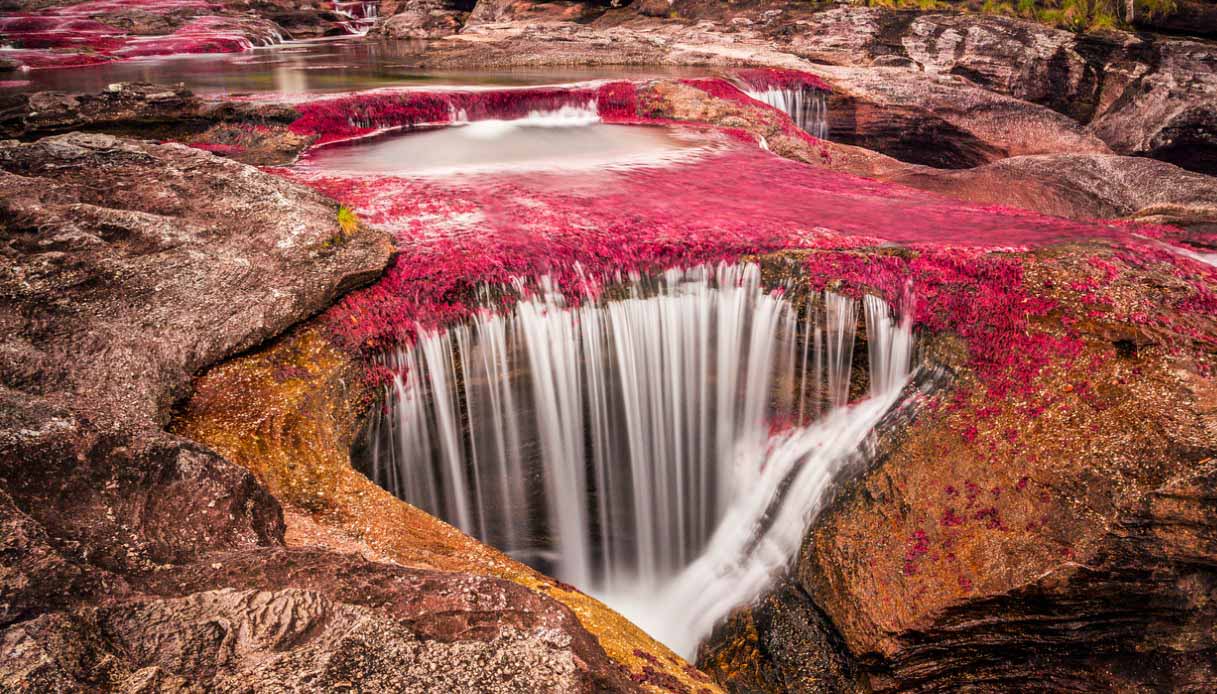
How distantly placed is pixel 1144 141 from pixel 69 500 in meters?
22.4

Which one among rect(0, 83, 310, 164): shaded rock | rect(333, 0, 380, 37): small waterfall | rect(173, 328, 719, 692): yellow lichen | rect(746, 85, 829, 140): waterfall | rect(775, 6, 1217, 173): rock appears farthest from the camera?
rect(333, 0, 380, 37): small waterfall

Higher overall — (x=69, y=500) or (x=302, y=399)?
(x=69, y=500)

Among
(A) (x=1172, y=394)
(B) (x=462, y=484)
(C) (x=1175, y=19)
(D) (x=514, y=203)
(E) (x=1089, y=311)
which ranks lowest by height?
(B) (x=462, y=484)

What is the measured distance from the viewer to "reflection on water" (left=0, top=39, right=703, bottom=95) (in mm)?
18000

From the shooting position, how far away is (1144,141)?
1750 centimetres

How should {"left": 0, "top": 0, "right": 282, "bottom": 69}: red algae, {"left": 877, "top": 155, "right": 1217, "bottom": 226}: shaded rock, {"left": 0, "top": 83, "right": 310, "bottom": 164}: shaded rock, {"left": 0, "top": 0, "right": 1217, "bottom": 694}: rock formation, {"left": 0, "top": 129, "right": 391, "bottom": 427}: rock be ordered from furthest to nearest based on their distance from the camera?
{"left": 0, "top": 0, "right": 282, "bottom": 69}: red algae, {"left": 877, "top": 155, "right": 1217, "bottom": 226}: shaded rock, {"left": 0, "top": 83, "right": 310, "bottom": 164}: shaded rock, {"left": 0, "top": 129, "right": 391, "bottom": 427}: rock, {"left": 0, "top": 0, "right": 1217, "bottom": 694}: rock formation

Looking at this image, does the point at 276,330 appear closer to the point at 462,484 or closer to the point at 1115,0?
the point at 462,484

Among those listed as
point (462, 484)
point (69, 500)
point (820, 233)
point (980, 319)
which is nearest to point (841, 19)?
point (820, 233)

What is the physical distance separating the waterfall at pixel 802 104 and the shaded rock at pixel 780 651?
49.0 feet

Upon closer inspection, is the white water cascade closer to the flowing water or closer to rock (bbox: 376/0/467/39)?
the flowing water

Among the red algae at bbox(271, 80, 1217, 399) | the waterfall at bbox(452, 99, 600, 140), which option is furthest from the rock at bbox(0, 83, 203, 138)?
the waterfall at bbox(452, 99, 600, 140)

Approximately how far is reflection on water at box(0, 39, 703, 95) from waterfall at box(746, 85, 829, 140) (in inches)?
144

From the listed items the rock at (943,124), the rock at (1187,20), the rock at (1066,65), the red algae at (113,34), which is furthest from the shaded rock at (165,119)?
the rock at (1187,20)

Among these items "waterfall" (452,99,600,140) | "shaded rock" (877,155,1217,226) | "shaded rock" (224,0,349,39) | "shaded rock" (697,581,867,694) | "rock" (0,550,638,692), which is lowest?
"shaded rock" (697,581,867,694)
